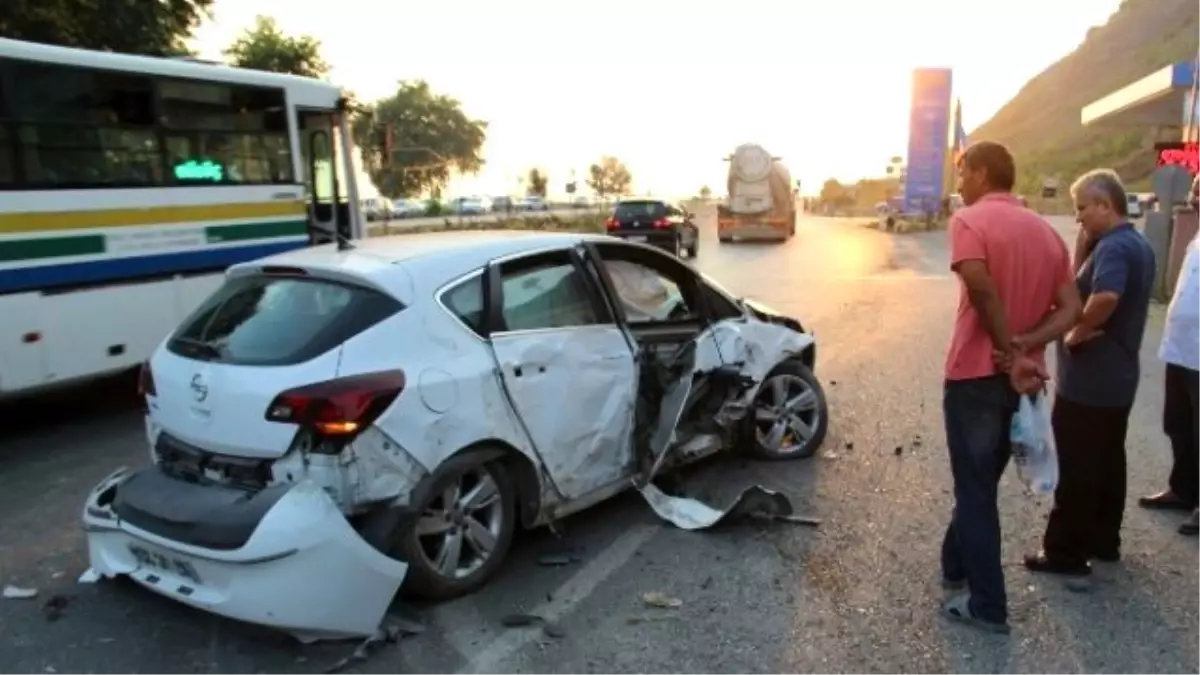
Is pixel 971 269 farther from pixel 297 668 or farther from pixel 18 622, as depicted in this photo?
pixel 18 622

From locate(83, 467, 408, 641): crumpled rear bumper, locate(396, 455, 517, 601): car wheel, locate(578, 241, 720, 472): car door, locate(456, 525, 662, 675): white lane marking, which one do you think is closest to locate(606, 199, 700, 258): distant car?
locate(578, 241, 720, 472): car door

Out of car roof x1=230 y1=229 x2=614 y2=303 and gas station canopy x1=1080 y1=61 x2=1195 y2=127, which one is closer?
car roof x1=230 y1=229 x2=614 y2=303

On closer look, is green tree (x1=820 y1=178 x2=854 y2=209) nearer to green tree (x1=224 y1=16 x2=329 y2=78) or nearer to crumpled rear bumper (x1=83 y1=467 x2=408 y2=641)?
green tree (x1=224 y1=16 x2=329 y2=78)

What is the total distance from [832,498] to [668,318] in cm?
139

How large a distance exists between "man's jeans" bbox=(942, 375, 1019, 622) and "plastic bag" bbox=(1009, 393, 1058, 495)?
40 mm

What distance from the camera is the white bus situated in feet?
23.8

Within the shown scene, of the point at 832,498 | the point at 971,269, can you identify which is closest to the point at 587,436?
the point at 832,498

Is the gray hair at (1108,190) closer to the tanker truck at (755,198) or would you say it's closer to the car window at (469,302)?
the car window at (469,302)

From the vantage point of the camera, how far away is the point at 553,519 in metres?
4.68

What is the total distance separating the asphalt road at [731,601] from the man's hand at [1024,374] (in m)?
1.00

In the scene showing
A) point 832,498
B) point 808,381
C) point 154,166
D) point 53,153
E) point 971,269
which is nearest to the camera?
point 971,269

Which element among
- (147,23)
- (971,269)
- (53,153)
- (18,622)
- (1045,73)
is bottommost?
(18,622)

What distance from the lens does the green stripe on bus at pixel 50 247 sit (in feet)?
23.2

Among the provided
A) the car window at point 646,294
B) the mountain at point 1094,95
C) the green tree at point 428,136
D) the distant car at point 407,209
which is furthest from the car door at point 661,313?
the mountain at point 1094,95
